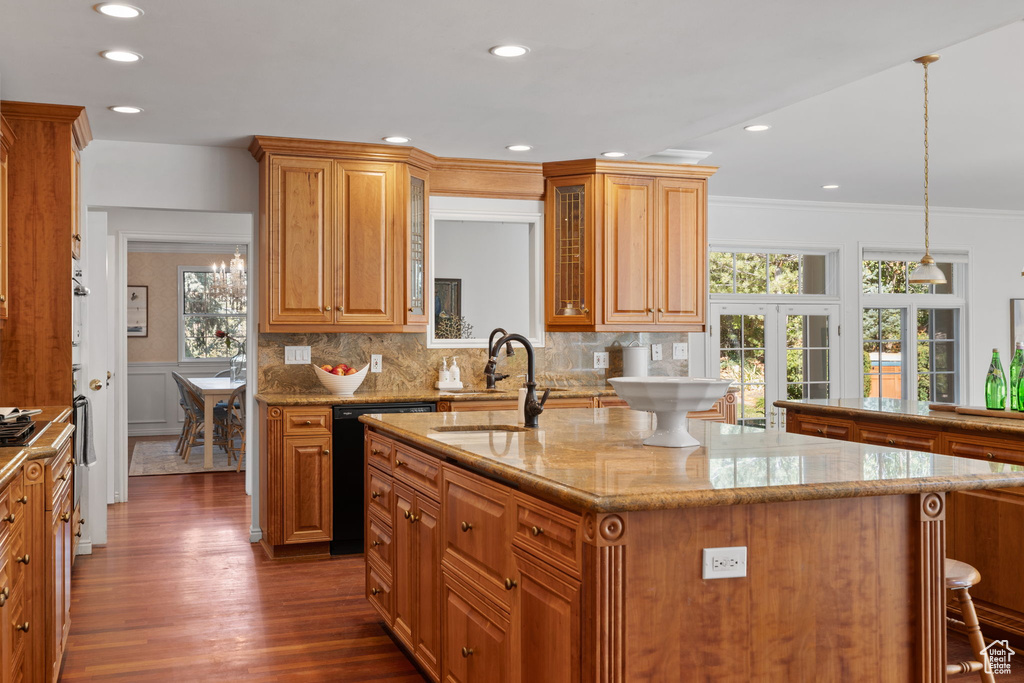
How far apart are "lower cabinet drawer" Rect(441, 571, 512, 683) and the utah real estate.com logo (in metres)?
1.90

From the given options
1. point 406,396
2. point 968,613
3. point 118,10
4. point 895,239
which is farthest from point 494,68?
point 895,239

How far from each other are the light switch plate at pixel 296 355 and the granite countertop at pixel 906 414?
2.79m

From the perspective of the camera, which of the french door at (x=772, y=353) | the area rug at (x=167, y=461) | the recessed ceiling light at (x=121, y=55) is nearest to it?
the recessed ceiling light at (x=121, y=55)

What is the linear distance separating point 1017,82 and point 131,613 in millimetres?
4950

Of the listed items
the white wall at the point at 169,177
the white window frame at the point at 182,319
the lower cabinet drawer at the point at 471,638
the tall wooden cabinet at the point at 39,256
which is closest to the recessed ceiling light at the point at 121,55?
the tall wooden cabinet at the point at 39,256

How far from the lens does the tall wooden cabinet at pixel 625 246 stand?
18.2 ft

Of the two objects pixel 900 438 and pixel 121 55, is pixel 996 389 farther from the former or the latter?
pixel 121 55

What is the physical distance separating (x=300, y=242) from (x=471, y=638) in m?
3.11

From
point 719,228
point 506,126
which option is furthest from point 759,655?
point 719,228

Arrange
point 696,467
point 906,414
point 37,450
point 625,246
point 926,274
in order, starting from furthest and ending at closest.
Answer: point 625,246
point 926,274
point 906,414
point 37,450
point 696,467

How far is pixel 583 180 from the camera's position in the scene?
220 inches

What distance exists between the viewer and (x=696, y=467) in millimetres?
2174

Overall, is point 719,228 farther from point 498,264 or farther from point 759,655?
point 759,655

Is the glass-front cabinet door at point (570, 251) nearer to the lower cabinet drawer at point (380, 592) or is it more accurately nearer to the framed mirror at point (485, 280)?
the framed mirror at point (485, 280)
